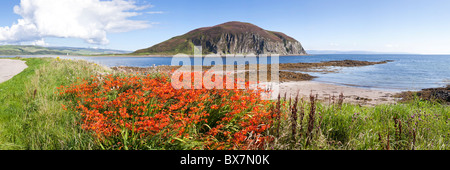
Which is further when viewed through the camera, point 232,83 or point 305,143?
point 232,83

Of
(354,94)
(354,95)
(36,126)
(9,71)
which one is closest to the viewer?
(36,126)

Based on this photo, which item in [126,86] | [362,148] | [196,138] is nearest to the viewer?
[362,148]

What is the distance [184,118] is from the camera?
462cm

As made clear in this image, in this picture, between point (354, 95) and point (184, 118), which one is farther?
point (354, 95)

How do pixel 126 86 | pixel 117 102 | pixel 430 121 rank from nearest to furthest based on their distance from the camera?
pixel 117 102 < pixel 430 121 < pixel 126 86

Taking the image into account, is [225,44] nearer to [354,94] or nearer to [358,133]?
[354,94]

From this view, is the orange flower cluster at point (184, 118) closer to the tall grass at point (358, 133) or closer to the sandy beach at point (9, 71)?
the tall grass at point (358, 133)

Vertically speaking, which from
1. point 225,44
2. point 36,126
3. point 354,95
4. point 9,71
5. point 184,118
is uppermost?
point 225,44

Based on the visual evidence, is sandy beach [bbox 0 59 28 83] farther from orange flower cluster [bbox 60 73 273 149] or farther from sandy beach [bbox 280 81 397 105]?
sandy beach [bbox 280 81 397 105]

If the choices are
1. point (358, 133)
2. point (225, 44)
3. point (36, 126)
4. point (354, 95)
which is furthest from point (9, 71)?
point (225, 44)

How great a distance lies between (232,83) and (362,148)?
3.56 meters
